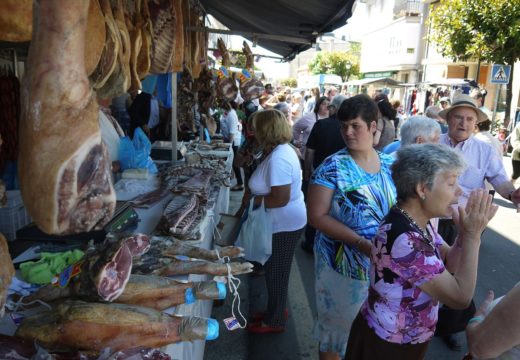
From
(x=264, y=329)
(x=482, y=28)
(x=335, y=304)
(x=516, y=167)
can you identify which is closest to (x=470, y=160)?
(x=335, y=304)

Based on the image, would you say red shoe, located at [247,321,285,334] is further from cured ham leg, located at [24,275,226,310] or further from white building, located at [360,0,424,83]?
white building, located at [360,0,424,83]

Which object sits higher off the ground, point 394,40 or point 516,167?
point 394,40

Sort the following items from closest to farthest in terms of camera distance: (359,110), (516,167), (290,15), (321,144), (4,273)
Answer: (4,273) → (359,110) → (290,15) → (321,144) → (516,167)

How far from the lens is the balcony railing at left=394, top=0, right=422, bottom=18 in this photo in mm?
31403

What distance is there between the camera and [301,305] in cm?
394

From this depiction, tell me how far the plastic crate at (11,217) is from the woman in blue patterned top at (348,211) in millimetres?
1742

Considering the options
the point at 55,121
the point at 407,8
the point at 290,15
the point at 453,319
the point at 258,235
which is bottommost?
the point at 453,319

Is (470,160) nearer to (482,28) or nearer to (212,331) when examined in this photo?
(212,331)

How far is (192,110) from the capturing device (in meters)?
6.39

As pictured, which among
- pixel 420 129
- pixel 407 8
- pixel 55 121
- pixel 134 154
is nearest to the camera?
pixel 55 121

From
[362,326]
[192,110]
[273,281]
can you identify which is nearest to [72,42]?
[362,326]

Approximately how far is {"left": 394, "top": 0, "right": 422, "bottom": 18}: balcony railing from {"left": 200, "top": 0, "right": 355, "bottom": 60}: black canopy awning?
29.6 m

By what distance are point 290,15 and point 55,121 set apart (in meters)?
4.26

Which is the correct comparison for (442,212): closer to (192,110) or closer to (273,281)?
(273,281)
